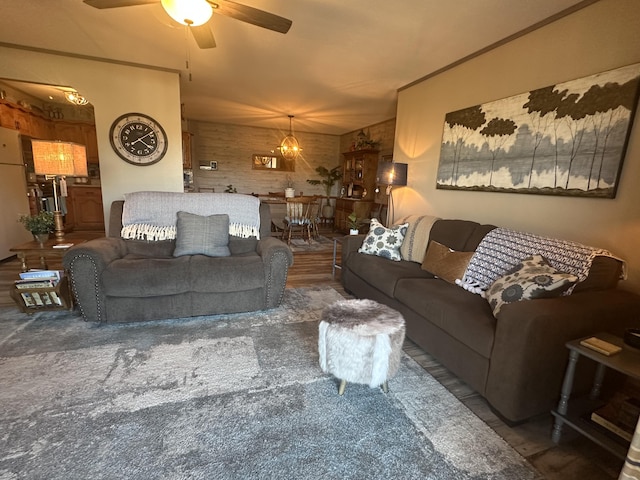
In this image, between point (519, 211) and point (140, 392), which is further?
point (519, 211)

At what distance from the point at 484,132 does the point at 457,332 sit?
2.06 metres

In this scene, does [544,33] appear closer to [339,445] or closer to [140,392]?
[339,445]

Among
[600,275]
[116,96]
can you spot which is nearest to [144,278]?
[116,96]

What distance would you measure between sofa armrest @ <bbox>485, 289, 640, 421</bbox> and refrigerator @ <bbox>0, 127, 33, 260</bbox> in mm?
5344

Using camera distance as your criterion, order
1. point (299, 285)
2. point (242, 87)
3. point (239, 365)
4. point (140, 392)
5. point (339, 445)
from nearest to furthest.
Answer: point (339, 445)
point (140, 392)
point (239, 365)
point (299, 285)
point (242, 87)

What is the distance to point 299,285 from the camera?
3270 millimetres

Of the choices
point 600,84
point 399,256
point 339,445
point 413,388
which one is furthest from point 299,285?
point 600,84

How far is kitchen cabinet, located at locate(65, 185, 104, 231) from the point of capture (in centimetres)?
579

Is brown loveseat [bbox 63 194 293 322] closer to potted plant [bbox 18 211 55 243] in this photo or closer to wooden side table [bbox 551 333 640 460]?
potted plant [bbox 18 211 55 243]

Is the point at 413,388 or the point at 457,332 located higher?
the point at 457,332

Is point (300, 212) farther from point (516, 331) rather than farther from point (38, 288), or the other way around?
point (516, 331)

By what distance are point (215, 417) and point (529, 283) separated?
5.89 ft

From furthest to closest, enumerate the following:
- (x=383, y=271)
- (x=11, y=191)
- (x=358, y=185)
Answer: (x=358, y=185) < (x=11, y=191) < (x=383, y=271)

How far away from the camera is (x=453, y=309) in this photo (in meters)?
1.75
